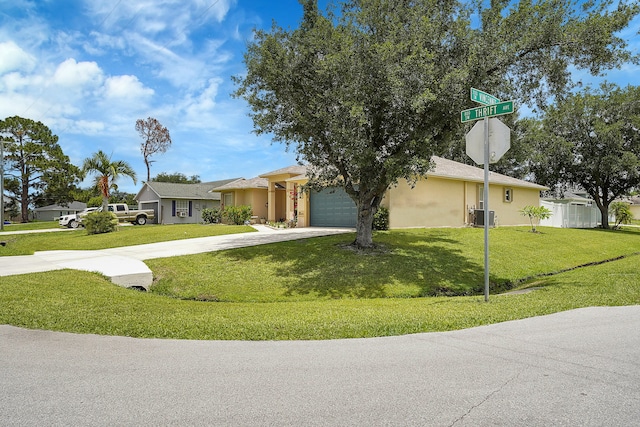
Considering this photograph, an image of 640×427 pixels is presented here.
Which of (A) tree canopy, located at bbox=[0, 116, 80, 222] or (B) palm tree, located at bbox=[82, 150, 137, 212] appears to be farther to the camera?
(A) tree canopy, located at bbox=[0, 116, 80, 222]

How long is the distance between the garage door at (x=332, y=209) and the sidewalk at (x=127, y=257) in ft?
13.5

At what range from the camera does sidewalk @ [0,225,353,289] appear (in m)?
10.2

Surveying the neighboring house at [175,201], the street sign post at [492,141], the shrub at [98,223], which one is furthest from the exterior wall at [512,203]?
the neighboring house at [175,201]

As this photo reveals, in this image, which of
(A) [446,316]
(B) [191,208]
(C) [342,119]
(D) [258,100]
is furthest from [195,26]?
(B) [191,208]

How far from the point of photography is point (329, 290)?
35.0 feet

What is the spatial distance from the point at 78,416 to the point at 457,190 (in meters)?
21.9

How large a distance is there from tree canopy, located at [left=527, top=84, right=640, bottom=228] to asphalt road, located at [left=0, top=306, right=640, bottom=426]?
2541cm

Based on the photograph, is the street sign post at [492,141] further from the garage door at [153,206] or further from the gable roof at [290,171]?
the garage door at [153,206]

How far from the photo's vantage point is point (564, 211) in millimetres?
30281

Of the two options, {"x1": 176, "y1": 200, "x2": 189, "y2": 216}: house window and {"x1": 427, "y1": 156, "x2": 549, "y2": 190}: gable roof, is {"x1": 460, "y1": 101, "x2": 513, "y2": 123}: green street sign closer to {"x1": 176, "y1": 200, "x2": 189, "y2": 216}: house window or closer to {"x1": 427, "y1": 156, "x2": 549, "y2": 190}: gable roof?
{"x1": 427, "y1": 156, "x2": 549, "y2": 190}: gable roof

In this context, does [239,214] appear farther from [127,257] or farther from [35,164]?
[35,164]

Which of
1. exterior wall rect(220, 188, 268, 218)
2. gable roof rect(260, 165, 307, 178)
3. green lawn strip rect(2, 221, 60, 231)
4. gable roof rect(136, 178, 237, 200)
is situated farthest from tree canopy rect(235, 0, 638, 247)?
green lawn strip rect(2, 221, 60, 231)

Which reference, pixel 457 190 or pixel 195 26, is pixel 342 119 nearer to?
pixel 195 26

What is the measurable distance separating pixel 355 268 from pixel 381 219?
23.4 ft
